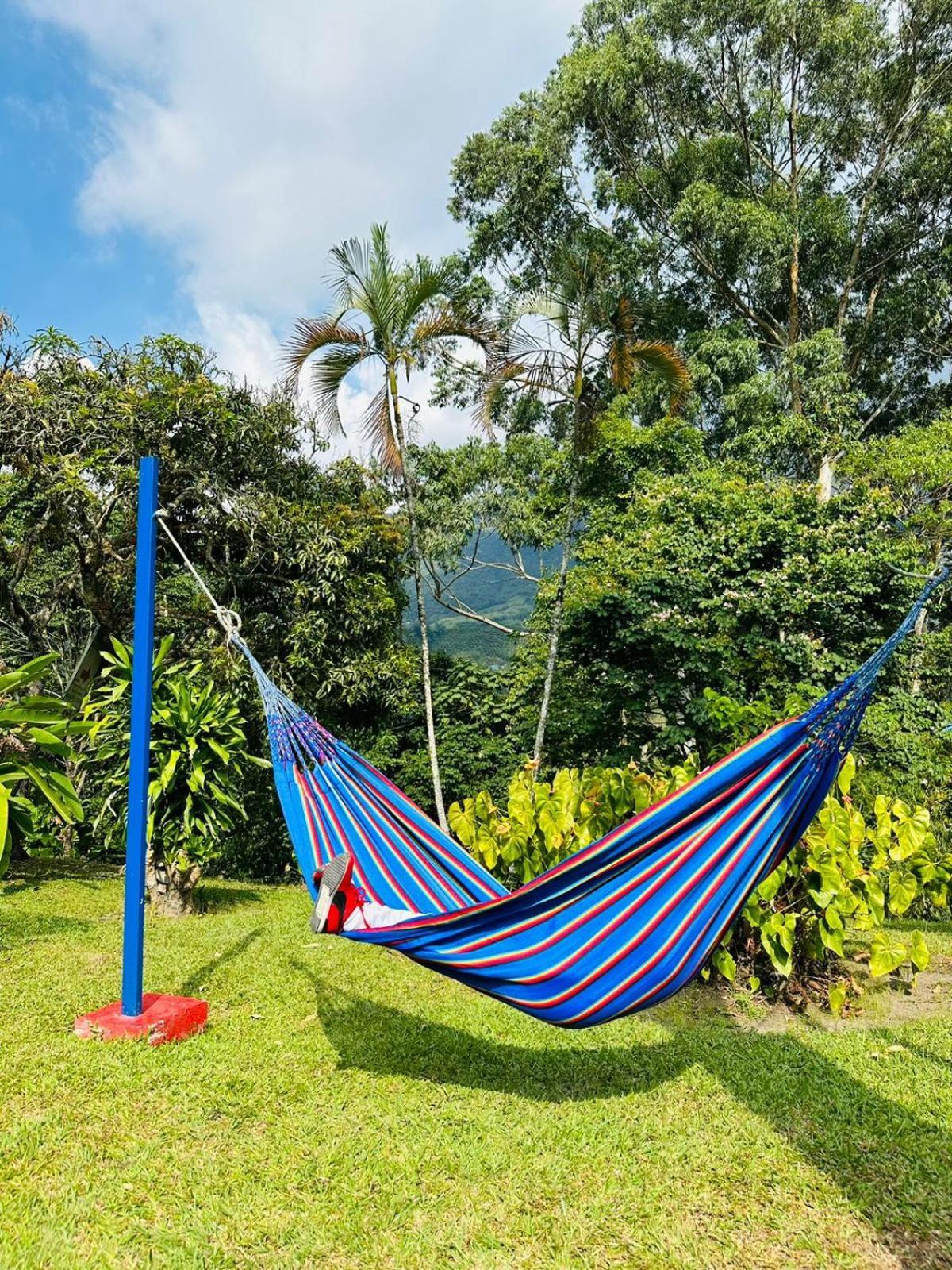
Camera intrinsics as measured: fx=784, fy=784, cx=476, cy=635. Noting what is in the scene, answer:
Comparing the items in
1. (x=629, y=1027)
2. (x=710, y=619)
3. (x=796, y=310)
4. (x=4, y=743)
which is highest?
(x=796, y=310)

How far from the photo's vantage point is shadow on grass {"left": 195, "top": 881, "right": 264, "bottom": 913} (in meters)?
4.40

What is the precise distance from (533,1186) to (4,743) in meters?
3.57

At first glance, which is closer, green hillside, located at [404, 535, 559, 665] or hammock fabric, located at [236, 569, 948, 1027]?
hammock fabric, located at [236, 569, 948, 1027]

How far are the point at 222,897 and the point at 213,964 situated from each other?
1.84 meters

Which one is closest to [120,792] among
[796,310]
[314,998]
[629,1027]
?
[314,998]

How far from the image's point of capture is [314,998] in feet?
8.91

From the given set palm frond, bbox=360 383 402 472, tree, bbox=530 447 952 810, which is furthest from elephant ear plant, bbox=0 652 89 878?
tree, bbox=530 447 952 810

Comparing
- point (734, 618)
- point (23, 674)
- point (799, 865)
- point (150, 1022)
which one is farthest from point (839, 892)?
point (734, 618)

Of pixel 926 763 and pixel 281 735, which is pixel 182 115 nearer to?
pixel 281 735

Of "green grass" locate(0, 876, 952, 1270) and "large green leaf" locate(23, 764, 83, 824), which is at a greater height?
"large green leaf" locate(23, 764, 83, 824)

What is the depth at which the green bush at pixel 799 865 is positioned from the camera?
2682 millimetres

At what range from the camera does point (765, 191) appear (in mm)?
9375

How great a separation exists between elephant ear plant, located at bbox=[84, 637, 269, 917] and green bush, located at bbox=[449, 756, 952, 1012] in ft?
4.36

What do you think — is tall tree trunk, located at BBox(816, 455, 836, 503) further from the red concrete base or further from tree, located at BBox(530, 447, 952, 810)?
the red concrete base
